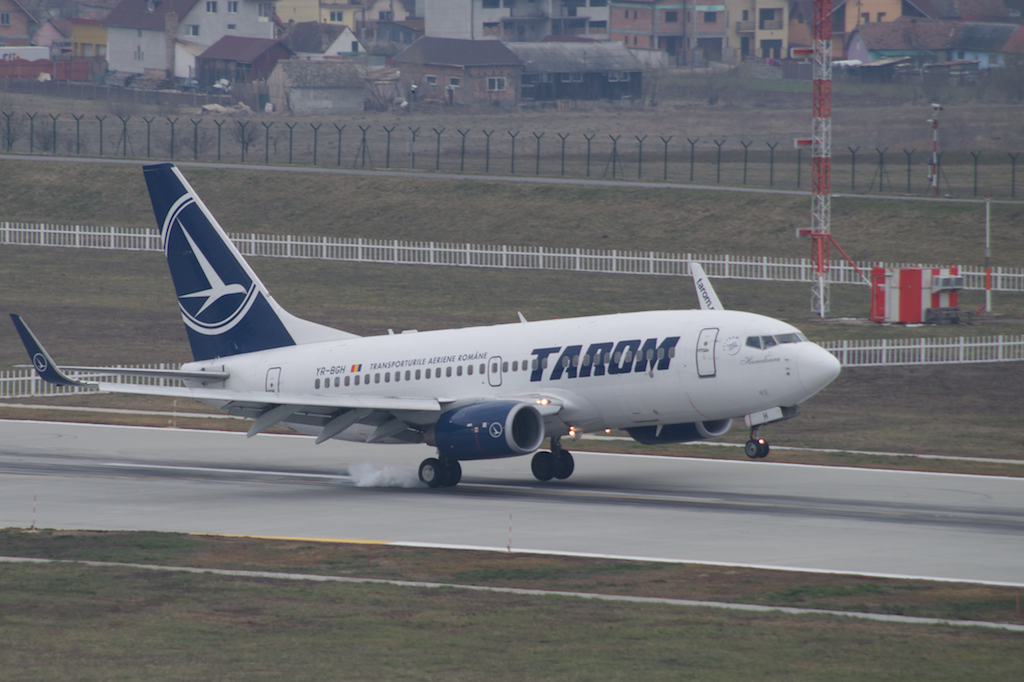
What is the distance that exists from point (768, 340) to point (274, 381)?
622 inches

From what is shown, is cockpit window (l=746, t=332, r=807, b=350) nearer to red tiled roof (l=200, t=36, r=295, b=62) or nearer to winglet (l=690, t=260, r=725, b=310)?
winglet (l=690, t=260, r=725, b=310)

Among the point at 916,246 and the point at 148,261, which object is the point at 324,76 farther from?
the point at 916,246

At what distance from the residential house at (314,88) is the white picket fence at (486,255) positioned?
7775 centimetres

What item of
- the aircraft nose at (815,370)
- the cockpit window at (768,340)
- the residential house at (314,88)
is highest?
the residential house at (314,88)

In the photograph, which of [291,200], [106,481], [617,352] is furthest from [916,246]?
[106,481]

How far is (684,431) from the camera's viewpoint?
38594 mm

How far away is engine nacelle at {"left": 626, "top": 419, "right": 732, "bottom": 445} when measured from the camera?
38.3m

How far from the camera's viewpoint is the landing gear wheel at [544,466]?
4006 cm

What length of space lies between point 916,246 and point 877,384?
121 feet

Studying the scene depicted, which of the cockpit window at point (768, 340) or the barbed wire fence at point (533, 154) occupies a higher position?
the barbed wire fence at point (533, 154)

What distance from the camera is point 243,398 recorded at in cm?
3731

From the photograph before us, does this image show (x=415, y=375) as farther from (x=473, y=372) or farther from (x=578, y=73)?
(x=578, y=73)

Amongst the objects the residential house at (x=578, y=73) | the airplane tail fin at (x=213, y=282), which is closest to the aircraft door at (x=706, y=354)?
the airplane tail fin at (x=213, y=282)

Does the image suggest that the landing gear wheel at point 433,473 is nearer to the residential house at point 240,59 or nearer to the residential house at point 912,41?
the residential house at point 240,59
